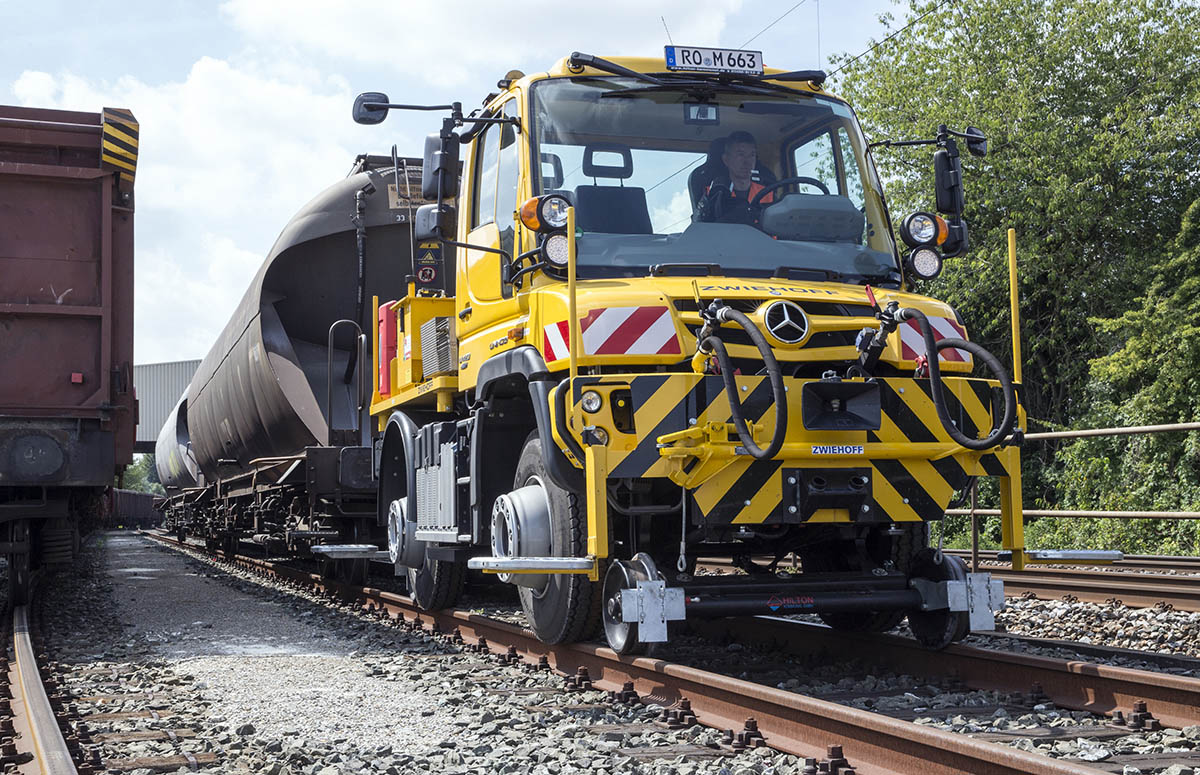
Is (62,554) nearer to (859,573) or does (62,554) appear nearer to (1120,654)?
(859,573)

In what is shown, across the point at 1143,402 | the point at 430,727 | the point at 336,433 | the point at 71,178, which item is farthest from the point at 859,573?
the point at 1143,402

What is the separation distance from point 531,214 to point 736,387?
1391 mm

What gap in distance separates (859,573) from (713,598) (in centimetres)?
88

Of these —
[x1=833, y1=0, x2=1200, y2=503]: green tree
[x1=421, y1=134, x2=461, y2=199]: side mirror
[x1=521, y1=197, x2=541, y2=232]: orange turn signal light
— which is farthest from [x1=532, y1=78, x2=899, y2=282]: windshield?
[x1=833, y1=0, x2=1200, y2=503]: green tree

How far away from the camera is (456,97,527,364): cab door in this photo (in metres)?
6.27

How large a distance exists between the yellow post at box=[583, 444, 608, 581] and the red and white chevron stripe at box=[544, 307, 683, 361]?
49cm

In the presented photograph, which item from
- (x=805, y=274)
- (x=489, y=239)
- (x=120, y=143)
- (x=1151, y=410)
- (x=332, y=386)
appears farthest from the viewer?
(x=1151, y=410)

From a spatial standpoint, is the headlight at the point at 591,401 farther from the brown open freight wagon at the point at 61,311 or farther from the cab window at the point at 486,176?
the brown open freight wagon at the point at 61,311

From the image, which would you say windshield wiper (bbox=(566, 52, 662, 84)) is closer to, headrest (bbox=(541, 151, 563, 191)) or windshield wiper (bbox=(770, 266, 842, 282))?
headrest (bbox=(541, 151, 563, 191))

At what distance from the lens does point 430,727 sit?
495cm

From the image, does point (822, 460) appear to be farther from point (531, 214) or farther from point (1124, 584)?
point (1124, 584)

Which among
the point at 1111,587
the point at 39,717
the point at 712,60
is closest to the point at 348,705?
the point at 39,717

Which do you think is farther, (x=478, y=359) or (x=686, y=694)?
(x=478, y=359)

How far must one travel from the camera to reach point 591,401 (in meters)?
5.10
